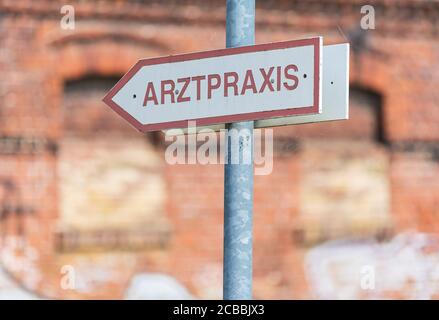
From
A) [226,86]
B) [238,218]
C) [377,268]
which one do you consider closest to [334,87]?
[226,86]

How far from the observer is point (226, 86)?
15.3 feet

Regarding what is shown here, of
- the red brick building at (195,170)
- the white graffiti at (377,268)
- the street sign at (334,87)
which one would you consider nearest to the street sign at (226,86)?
the street sign at (334,87)

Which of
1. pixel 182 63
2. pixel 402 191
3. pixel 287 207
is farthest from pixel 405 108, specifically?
pixel 182 63

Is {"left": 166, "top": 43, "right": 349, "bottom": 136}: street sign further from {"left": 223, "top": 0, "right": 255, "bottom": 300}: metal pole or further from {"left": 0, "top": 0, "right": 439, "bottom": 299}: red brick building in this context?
{"left": 0, "top": 0, "right": 439, "bottom": 299}: red brick building

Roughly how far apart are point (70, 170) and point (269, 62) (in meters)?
5.69

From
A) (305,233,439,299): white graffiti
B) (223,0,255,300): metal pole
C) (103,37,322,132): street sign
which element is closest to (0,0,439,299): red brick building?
(305,233,439,299): white graffiti

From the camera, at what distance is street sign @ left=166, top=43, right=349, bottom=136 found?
4488 mm

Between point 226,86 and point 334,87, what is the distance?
1.61 feet

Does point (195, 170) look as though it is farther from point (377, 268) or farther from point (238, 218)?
point (238, 218)

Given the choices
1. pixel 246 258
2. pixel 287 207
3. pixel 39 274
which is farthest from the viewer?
pixel 287 207
